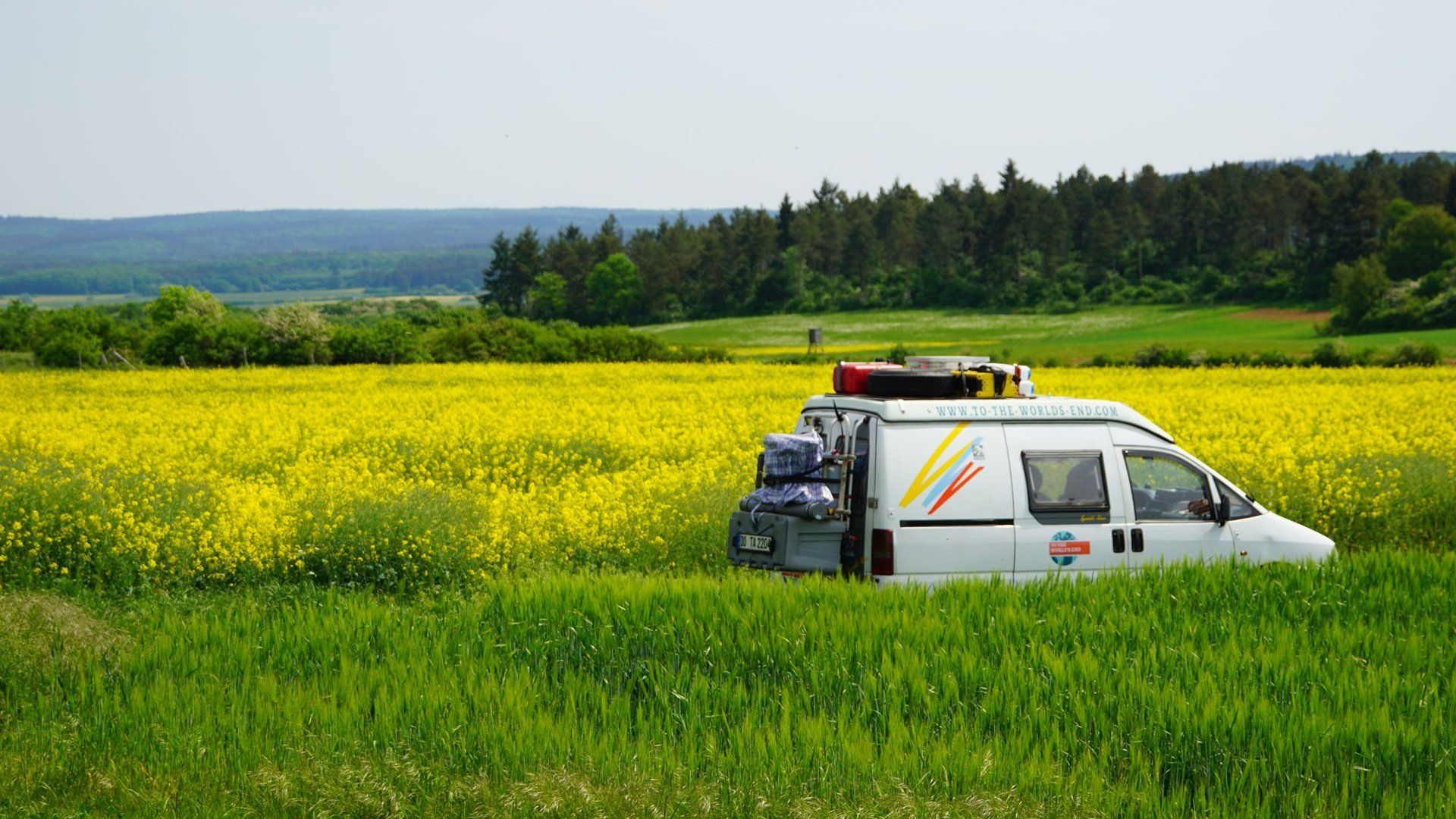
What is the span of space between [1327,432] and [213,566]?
16.1 m

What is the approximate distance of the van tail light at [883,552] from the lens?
901 centimetres

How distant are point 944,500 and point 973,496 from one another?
9.2 inches

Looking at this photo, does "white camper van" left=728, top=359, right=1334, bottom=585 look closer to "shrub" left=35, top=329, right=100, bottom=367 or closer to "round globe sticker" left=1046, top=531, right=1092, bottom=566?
"round globe sticker" left=1046, top=531, right=1092, bottom=566

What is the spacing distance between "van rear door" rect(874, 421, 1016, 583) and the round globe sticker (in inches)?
14.0

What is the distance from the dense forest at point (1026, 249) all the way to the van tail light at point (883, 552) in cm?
8877

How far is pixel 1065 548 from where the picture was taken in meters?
9.52

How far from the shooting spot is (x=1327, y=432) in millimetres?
19609

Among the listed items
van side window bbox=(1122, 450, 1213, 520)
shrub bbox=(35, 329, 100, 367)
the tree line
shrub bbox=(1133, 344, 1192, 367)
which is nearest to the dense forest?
shrub bbox=(1133, 344, 1192, 367)

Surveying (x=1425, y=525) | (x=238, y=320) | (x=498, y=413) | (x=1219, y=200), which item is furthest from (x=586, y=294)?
(x=1425, y=525)

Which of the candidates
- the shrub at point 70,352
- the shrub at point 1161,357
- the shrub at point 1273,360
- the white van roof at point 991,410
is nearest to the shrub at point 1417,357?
the shrub at point 1273,360

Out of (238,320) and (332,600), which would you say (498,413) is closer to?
(332,600)

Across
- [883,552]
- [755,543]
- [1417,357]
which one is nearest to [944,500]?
[883,552]

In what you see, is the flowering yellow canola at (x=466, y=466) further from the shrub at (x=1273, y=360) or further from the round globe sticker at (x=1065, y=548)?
the shrub at (x=1273, y=360)

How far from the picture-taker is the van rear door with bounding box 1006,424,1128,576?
370 inches
